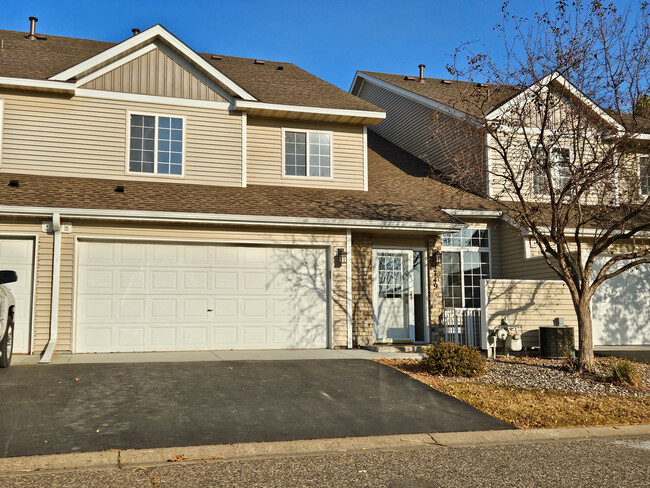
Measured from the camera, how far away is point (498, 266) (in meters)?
16.4

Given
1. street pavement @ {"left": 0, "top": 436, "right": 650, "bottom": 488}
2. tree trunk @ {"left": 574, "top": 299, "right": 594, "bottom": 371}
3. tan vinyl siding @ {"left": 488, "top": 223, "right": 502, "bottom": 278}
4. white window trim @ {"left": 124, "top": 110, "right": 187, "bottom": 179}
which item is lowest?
Result: street pavement @ {"left": 0, "top": 436, "right": 650, "bottom": 488}

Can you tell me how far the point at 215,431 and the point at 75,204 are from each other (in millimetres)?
6945

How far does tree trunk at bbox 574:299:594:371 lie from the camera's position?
421 inches

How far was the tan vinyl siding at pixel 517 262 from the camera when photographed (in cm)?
1476

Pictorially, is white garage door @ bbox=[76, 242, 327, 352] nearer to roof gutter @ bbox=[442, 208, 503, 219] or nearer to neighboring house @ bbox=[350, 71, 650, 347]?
neighboring house @ bbox=[350, 71, 650, 347]

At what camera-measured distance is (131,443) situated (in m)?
6.03

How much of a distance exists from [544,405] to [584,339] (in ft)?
10.3

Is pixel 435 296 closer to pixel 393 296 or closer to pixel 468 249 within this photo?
pixel 393 296

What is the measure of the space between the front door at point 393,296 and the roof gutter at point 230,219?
1185mm

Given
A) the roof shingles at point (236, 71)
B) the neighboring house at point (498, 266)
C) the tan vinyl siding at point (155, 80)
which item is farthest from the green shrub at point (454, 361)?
the tan vinyl siding at point (155, 80)

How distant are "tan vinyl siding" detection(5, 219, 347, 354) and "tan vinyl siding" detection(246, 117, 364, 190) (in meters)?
2.33

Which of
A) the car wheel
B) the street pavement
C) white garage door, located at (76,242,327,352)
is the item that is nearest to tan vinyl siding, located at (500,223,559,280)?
white garage door, located at (76,242,327,352)

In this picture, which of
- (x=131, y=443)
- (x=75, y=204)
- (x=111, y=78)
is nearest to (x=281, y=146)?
(x=111, y=78)

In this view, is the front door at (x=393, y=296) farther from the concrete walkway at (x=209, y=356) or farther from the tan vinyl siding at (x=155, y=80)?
the tan vinyl siding at (x=155, y=80)
